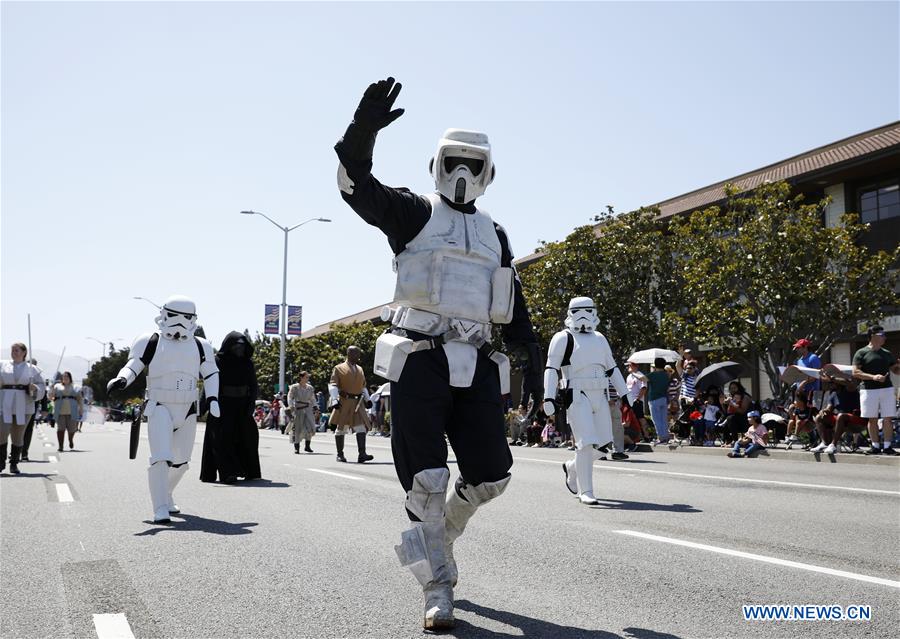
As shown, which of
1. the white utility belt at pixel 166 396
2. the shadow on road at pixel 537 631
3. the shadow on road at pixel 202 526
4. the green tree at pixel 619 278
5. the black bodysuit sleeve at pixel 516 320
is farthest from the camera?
the green tree at pixel 619 278

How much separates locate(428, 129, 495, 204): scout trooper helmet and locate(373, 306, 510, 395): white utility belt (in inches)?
24.5

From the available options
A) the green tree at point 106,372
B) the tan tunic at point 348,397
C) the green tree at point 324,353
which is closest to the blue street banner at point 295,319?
the green tree at point 324,353

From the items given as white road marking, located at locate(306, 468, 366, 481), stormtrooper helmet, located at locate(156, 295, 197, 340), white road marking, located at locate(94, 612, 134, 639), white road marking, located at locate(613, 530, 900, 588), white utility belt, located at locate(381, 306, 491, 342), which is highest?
stormtrooper helmet, located at locate(156, 295, 197, 340)

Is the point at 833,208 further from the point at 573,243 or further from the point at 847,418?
the point at 847,418

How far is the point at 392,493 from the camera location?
10055 millimetres

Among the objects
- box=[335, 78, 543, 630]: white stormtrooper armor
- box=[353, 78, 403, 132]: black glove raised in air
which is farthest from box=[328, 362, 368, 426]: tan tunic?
box=[353, 78, 403, 132]: black glove raised in air

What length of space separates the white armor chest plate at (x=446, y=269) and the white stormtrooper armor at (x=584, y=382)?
4.53 m

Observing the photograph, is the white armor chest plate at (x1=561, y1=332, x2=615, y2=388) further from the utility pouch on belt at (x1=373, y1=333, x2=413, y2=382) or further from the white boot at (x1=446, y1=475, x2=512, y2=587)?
the utility pouch on belt at (x1=373, y1=333, x2=413, y2=382)

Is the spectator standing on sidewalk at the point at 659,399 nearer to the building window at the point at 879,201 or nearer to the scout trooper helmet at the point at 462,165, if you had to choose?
the building window at the point at 879,201

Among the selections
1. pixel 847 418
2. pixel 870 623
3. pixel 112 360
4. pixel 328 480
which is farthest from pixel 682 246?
pixel 112 360

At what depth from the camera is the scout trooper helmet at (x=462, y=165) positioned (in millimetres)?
4621

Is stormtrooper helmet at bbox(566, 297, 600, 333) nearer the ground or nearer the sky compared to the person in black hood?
nearer the sky

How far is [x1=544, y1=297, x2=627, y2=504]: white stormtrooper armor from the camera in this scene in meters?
9.03

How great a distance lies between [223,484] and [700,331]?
1528cm
